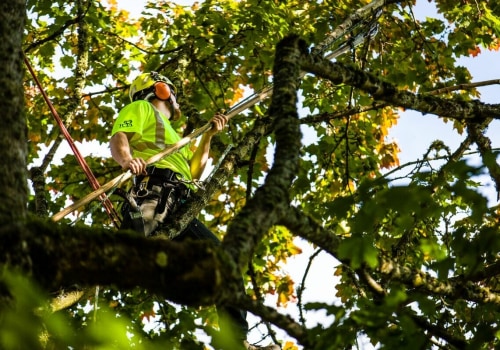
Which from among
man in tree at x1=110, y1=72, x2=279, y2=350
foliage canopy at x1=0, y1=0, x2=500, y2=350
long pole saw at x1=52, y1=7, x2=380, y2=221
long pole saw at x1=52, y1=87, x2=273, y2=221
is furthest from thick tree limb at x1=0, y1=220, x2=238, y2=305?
man in tree at x1=110, y1=72, x2=279, y2=350

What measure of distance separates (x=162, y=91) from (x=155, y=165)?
93 centimetres

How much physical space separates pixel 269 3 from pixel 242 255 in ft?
20.3

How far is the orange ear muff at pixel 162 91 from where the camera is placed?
211 inches

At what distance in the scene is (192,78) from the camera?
8.98m

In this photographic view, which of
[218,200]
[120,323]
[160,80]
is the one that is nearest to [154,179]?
[160,80]

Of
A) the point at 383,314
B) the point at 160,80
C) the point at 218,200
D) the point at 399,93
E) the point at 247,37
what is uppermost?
the point at 247,37

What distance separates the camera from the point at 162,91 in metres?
5.37

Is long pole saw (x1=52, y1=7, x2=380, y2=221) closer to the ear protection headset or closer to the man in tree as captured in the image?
the man in tree

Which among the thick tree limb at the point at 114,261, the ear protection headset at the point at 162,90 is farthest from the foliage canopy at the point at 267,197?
the ear protection headset at the point at 162,90

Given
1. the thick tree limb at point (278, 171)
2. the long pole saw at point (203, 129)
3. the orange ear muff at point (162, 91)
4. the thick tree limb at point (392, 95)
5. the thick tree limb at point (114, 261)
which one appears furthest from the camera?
the orange ear muff at point (162, 91)

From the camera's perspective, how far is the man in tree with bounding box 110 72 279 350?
172 inches

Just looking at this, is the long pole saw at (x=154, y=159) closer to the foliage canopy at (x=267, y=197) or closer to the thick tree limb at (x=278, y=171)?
the foliage canopy at (x=267, y=197)

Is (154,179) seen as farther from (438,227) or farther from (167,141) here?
(438,227)

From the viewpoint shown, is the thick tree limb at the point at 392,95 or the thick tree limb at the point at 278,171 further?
the thick tree limb at the point at 392,95
